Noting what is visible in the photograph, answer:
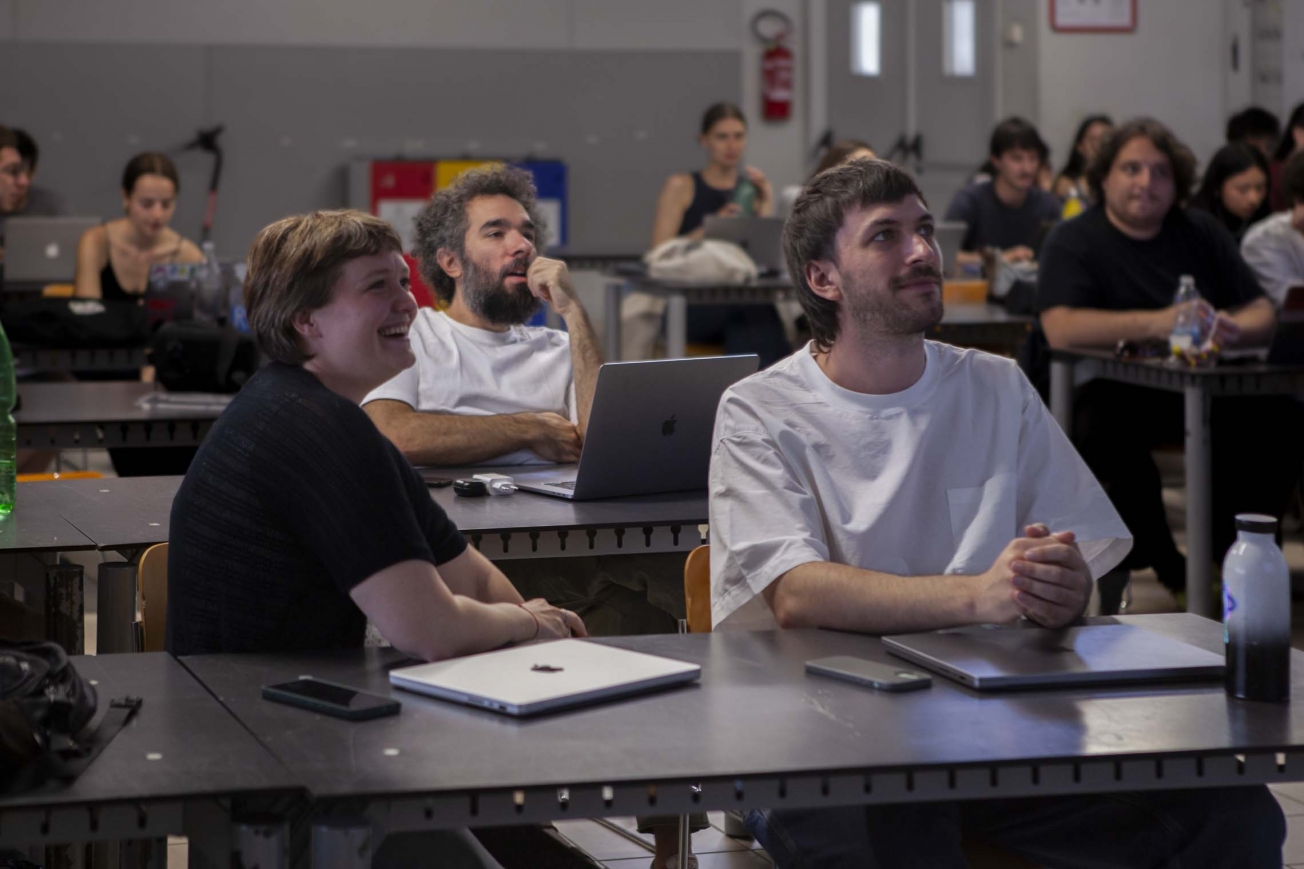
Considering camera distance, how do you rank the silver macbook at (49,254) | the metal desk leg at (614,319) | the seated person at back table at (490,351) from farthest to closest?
the metal desk leg at (614,319), the silver macbook at (49,254), the seated person at back table at (490,351)

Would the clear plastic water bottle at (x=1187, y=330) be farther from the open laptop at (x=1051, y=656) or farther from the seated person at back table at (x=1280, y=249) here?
the open laptop at (x=1051, y=656)

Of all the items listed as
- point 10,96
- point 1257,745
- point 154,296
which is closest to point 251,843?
point 1257,745

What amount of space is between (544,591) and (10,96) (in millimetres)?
6997

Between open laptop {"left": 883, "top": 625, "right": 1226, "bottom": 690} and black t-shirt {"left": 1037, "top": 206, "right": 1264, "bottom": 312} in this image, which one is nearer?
open laptop {"left": 883, "top": 625, "right": 1226, "bottom": 690}

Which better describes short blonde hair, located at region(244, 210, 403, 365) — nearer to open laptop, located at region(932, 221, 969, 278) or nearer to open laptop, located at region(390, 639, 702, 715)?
open laptop, located at region(390, 639, 702, 715)

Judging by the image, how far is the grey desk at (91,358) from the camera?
4883 millimetres

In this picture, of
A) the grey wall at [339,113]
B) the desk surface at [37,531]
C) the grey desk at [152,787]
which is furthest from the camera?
the grey wall at [339,113]

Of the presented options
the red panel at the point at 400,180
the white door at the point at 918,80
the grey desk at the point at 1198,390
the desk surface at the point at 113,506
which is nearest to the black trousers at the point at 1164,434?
the grey desk at the point at 1198,390

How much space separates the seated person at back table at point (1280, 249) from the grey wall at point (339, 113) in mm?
4825

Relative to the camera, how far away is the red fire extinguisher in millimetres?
9539

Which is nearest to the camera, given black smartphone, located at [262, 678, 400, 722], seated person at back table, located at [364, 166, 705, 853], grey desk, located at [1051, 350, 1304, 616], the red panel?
black smartphone, located at [262, 678, 400, 722]

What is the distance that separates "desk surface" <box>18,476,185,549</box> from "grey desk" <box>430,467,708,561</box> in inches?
18.0

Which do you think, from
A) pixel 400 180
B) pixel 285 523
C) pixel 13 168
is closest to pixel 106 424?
pixel 285 523

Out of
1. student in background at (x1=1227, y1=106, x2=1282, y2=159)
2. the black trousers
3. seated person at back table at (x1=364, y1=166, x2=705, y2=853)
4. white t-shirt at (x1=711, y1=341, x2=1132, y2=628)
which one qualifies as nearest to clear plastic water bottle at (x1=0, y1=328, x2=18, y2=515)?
seated person at back table at (x1=364, y1=166, x2=705, y2=853)
